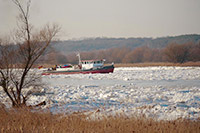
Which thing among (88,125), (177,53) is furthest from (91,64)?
(88,125)

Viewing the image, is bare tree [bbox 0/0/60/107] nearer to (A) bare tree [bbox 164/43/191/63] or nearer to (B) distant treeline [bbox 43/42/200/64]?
(B) distant treeline [bbox 43/42/200/64]

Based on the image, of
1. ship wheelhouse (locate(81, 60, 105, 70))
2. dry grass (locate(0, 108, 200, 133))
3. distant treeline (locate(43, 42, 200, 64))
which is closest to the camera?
dry grass (locate(0, 108, 200, 133))

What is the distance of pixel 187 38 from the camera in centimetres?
19275

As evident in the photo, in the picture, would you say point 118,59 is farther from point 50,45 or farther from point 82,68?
point 50,45

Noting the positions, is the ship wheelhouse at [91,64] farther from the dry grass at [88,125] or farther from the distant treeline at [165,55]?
the dry grass at [88,125]

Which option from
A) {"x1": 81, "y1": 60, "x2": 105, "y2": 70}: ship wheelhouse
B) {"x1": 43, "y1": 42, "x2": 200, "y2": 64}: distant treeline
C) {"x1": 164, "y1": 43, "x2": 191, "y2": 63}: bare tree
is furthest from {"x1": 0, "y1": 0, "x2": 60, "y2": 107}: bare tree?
{"x1": 164, "y1": 43, "x2": 191, "y2": 63}: bare tree

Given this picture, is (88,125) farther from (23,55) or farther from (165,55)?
(165,55)

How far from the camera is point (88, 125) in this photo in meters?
6.93

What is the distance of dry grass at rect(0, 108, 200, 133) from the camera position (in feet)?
20.7

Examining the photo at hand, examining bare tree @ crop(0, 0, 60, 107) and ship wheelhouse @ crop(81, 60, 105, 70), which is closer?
bare tree @ crop(0, 0, 60, 107)

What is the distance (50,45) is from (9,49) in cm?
175

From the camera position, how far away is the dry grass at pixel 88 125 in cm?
631

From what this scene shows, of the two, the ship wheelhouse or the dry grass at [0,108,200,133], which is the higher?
the dry grass at [0,108,200,133]

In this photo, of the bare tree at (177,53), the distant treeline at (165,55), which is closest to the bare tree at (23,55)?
the distant treeline at (165,55)
